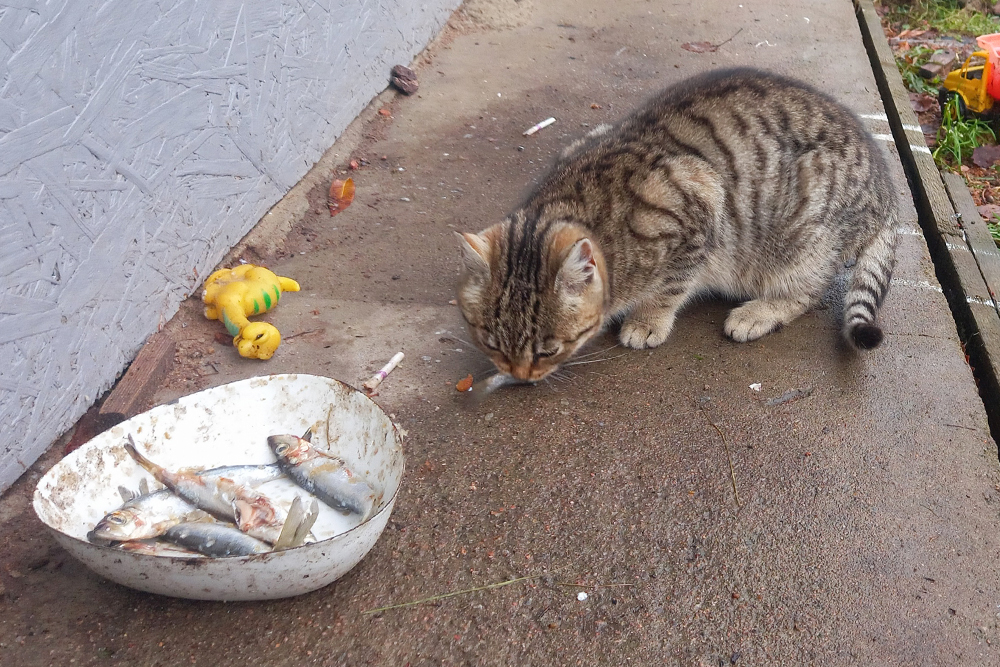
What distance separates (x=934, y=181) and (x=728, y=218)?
82.3 inches

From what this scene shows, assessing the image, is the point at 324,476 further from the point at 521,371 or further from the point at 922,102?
the point at 922,102

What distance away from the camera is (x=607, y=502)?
263 centimetres

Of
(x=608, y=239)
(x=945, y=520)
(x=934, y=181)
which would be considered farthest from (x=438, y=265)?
(x=934, y=181)

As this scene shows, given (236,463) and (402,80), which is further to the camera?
(402,80)

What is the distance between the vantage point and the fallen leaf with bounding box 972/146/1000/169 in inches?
210

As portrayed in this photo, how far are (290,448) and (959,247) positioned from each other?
3612 mm

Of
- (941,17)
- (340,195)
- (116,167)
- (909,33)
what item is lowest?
(941,17)

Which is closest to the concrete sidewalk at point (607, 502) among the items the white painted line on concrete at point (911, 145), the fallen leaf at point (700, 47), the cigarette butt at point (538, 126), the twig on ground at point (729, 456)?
the twig on ground at point (729, 456)

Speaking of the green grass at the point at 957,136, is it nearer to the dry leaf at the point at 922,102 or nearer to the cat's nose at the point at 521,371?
the dry leaf at the point at 922,102

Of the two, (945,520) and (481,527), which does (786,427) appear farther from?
(481,527)

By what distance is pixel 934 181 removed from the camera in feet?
15.4

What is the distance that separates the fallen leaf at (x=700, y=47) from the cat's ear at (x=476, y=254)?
4021mm

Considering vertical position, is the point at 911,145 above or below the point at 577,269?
below

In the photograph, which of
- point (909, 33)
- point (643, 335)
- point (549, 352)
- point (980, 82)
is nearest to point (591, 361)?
point (643, 335)
